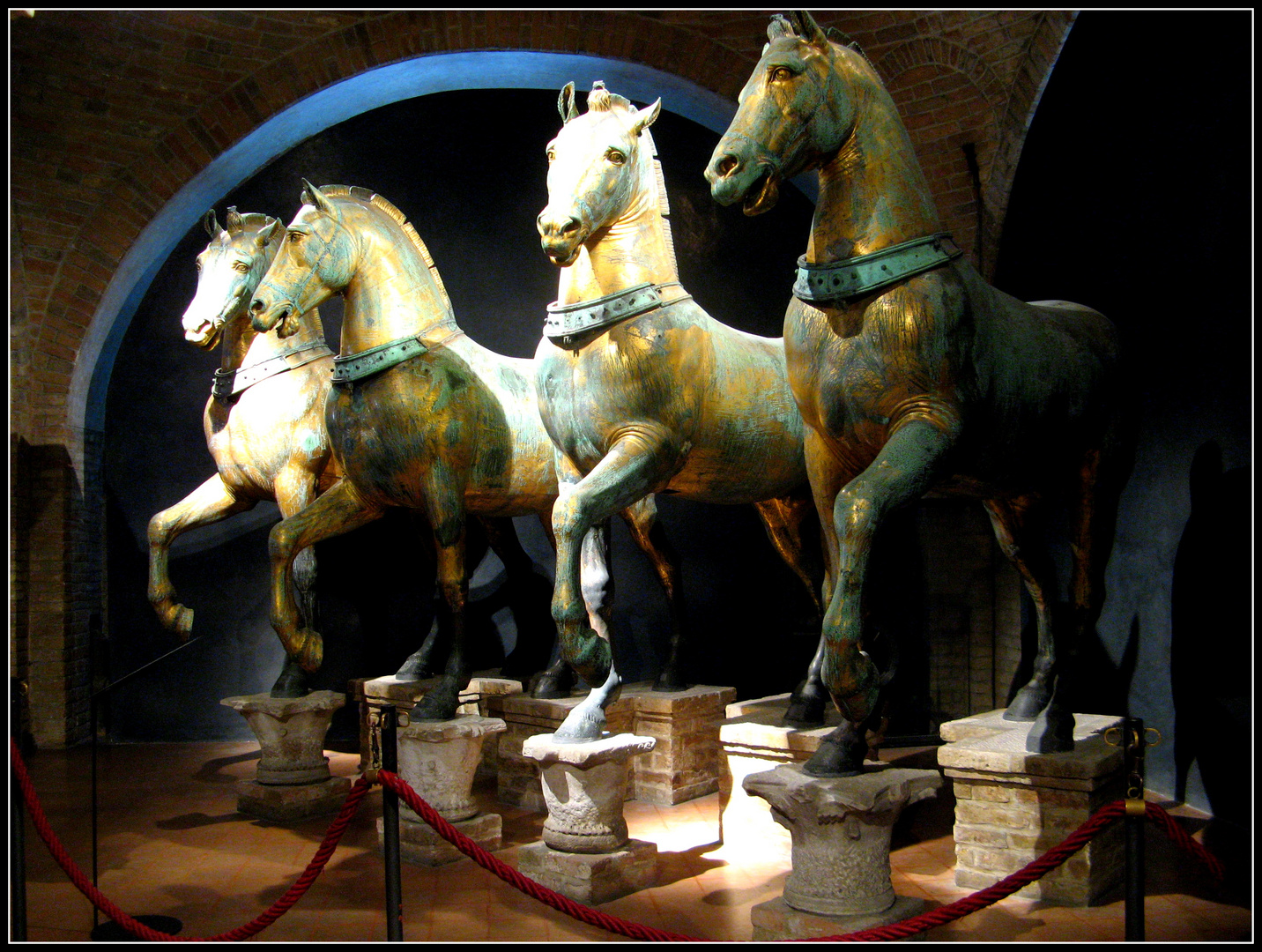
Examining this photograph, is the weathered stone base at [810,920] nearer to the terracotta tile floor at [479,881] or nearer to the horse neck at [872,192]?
the terracotta tile floor at [479,881]

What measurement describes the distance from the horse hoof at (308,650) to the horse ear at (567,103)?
2.79 meters

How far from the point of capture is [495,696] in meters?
6.04

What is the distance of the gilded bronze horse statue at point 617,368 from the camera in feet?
13.7

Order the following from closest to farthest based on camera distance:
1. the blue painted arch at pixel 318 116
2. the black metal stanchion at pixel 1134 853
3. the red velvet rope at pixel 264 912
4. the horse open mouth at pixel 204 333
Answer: the black metal stanchion at pixel 1134 853 < the red velvet rope at pixel 264 912 < the horse open mouth at pixel 204 333 < the blue painted arch at pixel 318 116

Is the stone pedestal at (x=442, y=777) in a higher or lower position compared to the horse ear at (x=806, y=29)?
lower

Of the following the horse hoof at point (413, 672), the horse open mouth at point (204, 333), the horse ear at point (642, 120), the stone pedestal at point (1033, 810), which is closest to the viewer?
the stone pedestal at point (1033, 810)

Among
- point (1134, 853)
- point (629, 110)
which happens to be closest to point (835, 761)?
point (1134, 853)

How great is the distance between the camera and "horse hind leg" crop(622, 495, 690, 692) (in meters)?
5.66

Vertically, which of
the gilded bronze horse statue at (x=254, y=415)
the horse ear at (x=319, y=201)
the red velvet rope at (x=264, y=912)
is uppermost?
the horse ear at (x=319, y=201)

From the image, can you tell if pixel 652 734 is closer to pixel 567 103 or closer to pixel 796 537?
pixel 796 537

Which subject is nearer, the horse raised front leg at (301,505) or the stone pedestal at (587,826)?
the stone pedestal at (587,826)

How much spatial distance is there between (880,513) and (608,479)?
4.07 ft

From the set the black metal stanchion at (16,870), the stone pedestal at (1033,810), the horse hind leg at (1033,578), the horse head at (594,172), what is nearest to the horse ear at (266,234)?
the horse head at (594,172)

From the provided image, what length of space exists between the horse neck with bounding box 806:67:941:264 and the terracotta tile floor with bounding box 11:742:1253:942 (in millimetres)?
2385
